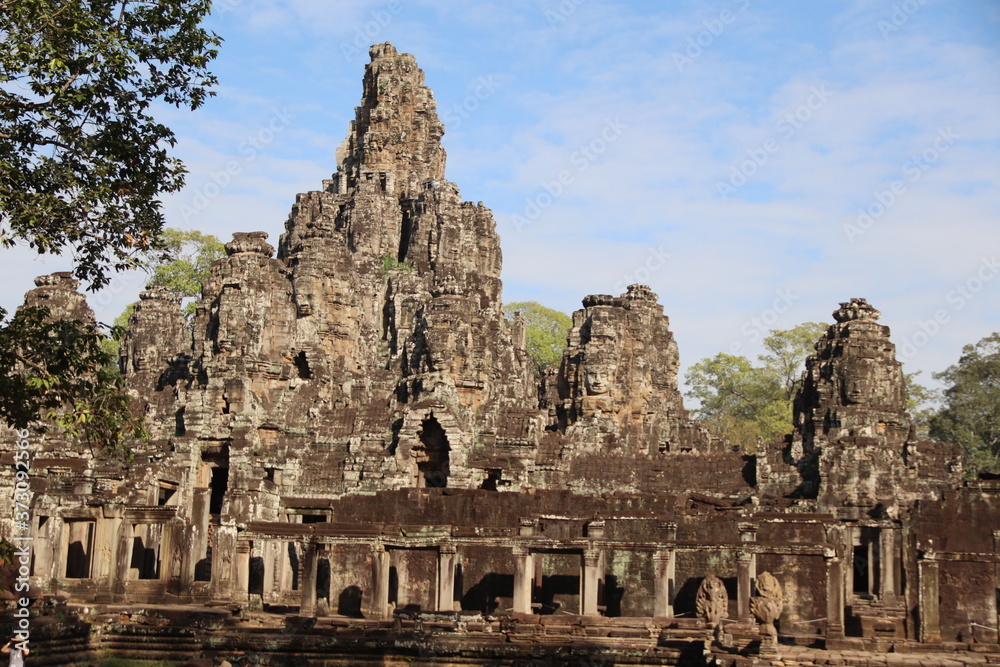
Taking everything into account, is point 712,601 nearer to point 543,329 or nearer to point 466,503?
point 466,503

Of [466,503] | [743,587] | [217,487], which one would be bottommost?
[743,587]

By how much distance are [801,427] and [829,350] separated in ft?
8.48

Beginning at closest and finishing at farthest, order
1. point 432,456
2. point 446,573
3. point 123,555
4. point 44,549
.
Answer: point 446,573, point 123,555, point 44,549, point 432,456

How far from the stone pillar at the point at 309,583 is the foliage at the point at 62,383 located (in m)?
10.9

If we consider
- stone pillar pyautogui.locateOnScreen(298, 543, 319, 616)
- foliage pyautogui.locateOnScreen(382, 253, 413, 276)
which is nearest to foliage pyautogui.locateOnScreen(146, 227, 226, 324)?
foliage pyautogui.locateOnScreen(382, 253, 413, 276)

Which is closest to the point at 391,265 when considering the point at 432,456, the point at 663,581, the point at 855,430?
the point at 432,456

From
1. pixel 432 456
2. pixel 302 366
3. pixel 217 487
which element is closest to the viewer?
pixel 432 456

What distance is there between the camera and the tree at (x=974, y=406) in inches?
2477

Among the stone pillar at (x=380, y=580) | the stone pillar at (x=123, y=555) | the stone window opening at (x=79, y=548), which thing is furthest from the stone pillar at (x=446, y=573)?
the stone window opening at (x=79, y=548)

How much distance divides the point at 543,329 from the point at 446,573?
61353mm

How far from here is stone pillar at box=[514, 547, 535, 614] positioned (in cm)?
2614

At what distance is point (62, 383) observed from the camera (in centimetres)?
1670

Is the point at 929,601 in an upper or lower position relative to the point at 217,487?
lower

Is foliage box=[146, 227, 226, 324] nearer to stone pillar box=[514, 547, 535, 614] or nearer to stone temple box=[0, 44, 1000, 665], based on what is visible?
stone temple box=[0, 44, 1000, 665]
